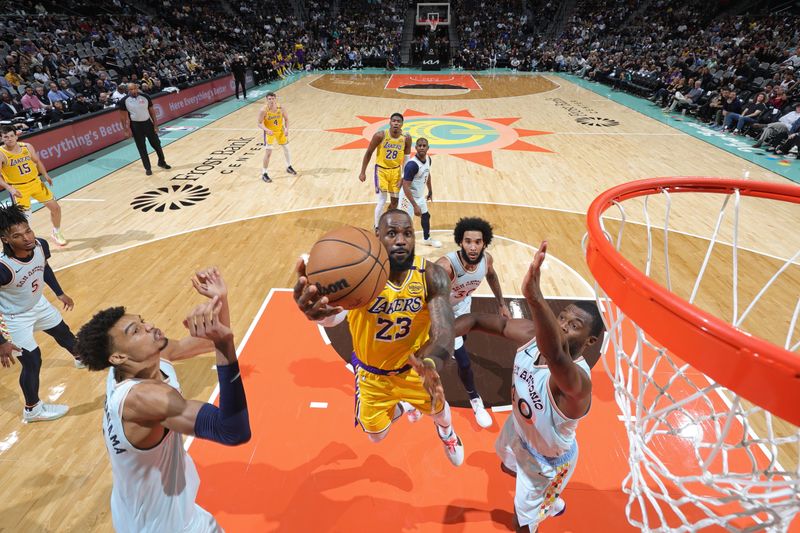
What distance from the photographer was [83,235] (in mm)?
7328

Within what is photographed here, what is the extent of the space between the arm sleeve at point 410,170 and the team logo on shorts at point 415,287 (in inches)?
143

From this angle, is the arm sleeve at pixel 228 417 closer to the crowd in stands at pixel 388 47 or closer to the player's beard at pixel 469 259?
the player's beard at pixel 469 259

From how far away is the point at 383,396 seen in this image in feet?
10.4

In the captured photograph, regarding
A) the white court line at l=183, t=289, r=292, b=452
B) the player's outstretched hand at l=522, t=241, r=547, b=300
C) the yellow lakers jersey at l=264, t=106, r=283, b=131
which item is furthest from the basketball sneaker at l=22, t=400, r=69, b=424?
the yellow lakers jersey at l=264, t=106, r=283, b=131

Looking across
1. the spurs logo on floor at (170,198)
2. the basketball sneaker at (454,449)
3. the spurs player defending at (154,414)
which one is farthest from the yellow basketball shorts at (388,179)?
the spurs player defending at (154,414)

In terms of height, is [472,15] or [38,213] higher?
[472,15]

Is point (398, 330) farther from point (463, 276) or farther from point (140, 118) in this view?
point (140, 118)

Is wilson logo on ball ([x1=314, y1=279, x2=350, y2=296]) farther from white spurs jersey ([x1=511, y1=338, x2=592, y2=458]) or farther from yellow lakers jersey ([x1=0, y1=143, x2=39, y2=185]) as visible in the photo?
yellow lakers jersey ([x1=0, y1=143, x2=39, y2=185])

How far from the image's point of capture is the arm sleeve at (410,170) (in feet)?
20.4

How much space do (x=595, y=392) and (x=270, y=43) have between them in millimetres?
28750

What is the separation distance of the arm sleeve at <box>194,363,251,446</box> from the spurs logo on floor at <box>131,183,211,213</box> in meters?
7.38

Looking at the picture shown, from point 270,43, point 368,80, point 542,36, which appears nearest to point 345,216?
point 368,80

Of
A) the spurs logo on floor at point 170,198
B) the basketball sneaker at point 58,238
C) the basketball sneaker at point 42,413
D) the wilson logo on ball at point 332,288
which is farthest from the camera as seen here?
the spurs logo on floor at point 170,198

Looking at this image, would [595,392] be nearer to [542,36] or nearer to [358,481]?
[358,481]
